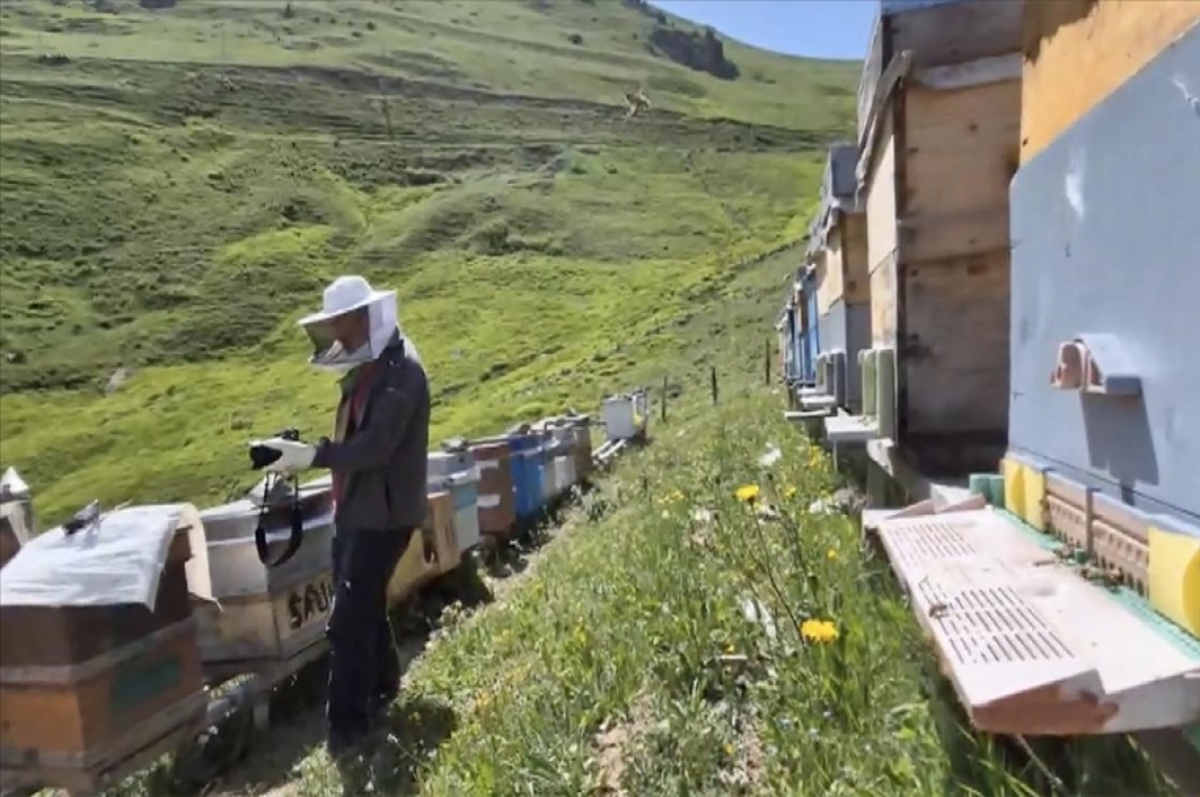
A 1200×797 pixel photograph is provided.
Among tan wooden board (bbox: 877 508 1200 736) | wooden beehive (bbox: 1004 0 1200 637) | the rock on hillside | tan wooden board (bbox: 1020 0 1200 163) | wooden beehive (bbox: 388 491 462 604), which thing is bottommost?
wooden beehive (bbox: 388 491 462 604)

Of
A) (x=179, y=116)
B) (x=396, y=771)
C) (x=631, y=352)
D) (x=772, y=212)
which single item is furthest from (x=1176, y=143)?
(x=179, y=116)

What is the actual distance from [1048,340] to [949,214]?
1431 mm

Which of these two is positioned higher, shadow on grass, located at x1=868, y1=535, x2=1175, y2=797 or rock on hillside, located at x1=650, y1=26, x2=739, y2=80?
rock on hillside, located at x1=650, y1=26, x2=739, y2=80

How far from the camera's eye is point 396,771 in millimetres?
4246

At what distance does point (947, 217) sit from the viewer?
3990 millimetres

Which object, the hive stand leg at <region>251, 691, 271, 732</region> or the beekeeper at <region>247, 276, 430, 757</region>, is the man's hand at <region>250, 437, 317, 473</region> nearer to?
the beekeeper at <region>247, 276, 430, 757</region>

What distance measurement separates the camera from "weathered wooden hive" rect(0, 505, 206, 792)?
3.94 meters

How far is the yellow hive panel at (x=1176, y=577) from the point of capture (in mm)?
1690

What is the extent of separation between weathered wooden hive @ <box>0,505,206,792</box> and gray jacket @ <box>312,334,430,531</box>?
0.81 metres

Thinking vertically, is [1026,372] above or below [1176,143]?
below

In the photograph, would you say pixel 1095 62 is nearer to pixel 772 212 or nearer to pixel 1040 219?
pixel 1040 219

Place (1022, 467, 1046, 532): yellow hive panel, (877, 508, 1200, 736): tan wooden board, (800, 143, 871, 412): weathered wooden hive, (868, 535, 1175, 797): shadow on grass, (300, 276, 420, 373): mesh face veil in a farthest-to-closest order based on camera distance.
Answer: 1. (800, 143, 871, 412): weathered wooden hive
2. (300, 276, 420, 373): mesh face veil
3. (1022, 467, 1046, 532): yellow hive panel
4. (868, 535, 1175, 797): shadow on grass
5. (877, 508, 1200, 736): tan wooden board

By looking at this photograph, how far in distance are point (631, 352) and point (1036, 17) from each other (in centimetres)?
3371

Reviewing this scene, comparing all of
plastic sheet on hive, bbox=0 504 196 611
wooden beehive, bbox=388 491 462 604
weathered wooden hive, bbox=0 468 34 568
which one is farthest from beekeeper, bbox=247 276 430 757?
weathered wooden hive, bbox=0 468 34 568
